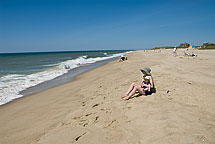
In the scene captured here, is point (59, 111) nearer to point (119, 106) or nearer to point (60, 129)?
point (60, 129)

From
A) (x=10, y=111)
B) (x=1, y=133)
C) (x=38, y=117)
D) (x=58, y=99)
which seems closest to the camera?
(x=1, y=133)

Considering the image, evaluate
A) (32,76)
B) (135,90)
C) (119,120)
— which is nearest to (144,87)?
(135,90)

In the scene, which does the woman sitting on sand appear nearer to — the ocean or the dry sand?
the dry sand

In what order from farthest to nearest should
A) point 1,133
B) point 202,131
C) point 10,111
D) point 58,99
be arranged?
point 58,99, point 10,111, point 1,133, point 202,131

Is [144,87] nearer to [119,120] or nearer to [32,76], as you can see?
[119,120]

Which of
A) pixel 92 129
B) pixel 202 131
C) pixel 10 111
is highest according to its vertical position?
pixel 202 131

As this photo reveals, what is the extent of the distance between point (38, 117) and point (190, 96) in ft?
15.2

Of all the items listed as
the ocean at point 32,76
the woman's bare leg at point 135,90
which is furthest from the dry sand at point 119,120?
the ocean at point 32,76

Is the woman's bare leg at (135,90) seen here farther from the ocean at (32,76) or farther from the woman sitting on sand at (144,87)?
the ocean at (32,76)

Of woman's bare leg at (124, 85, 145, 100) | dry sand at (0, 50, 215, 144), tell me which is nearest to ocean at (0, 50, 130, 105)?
dry sand at (0, 50, 215, 144)

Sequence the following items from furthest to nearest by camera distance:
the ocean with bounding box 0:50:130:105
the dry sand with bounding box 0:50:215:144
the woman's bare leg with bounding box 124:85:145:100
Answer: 1. the ocean with bounding box 0:50:130:105
2. the woman's bare leg with bounding box 124:85:145:100
3. the dry sand with bounding box 0:50:215:144

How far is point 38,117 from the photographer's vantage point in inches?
154

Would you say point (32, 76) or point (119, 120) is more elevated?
point (119, 120)

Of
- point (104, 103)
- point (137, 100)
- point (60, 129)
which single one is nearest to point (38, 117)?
point (60, 129)
